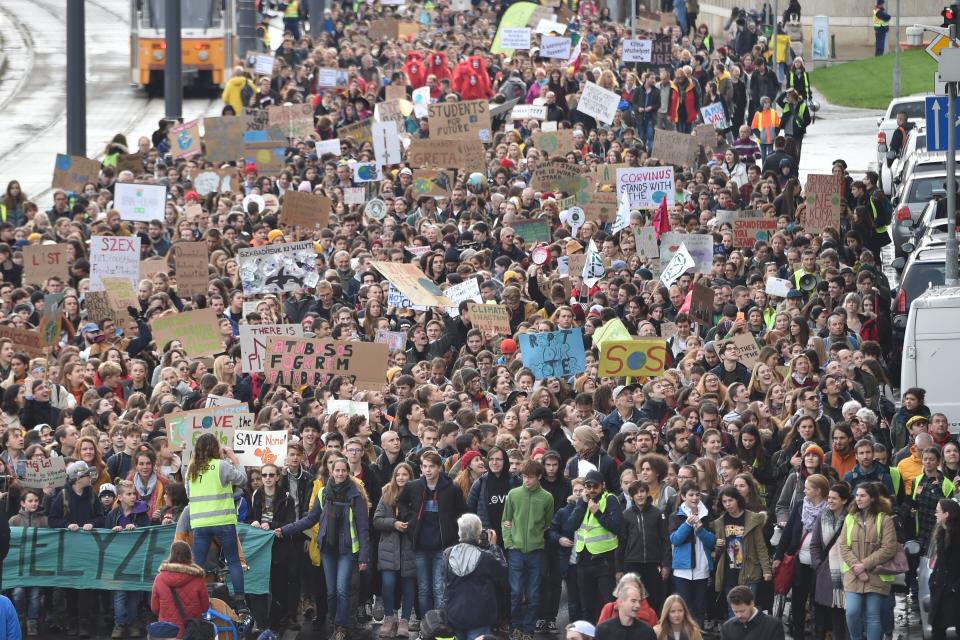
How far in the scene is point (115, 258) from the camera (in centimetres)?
2325

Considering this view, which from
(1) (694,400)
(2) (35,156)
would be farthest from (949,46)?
(2) (35,156)

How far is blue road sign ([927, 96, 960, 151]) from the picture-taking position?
24.2 metres

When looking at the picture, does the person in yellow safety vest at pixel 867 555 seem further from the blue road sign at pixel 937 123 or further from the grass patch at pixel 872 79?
the grass patch at pixel 872 79

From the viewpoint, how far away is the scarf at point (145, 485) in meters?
→ 15.9

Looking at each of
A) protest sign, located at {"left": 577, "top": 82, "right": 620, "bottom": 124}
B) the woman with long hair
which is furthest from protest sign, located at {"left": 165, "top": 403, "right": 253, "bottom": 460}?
protest sign, located at {"left": 577, "top": 82, "right": 620, "bottom": 124}

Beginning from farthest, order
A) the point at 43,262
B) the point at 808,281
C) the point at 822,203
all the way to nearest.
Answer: the point at 822,203
the point at 43,262
the point at 808,281

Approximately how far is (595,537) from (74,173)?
627 inches

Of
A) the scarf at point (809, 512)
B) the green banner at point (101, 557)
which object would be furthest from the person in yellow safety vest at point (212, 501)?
the scarf at point (809, 512)

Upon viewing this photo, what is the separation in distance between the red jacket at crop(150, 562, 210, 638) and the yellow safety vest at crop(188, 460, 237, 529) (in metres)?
1.66

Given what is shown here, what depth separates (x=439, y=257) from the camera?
2222 cm

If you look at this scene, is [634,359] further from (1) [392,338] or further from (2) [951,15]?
(2) [951,15]

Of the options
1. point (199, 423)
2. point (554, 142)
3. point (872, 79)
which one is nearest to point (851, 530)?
point (199, 423)

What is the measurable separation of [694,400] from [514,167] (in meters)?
11.9

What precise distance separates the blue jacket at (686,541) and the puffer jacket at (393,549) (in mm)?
1966
